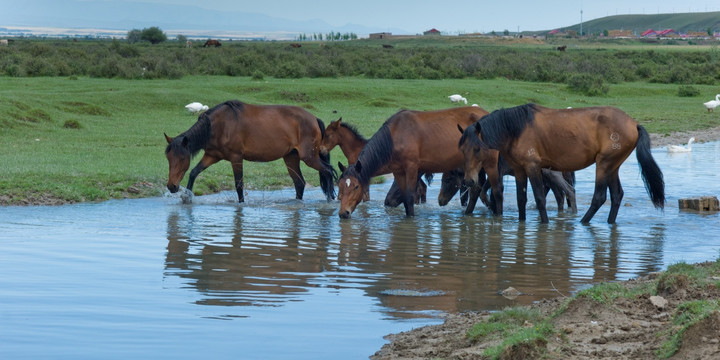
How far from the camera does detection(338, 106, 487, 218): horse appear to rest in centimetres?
1300

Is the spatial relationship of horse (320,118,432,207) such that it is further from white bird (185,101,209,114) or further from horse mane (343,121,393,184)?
white bird (185,101,209,114)

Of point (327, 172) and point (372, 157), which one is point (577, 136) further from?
point (327, 172)

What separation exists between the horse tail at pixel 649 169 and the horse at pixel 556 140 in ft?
0.08

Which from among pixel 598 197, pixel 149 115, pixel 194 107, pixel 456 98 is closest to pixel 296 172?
pixel 598 197

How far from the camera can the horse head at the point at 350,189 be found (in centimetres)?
1280

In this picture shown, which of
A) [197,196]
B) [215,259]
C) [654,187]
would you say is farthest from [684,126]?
[215,259]

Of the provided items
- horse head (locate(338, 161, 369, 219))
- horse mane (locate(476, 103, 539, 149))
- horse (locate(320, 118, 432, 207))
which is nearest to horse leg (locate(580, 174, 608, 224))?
horse mane (locate(476, 103, 539, 149))

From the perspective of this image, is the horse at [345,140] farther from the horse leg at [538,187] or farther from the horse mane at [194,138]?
the horse leg at [538,187]

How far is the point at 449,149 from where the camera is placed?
44.6 ft

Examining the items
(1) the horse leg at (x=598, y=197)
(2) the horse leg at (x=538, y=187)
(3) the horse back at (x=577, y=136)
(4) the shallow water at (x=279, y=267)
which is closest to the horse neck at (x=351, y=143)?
(4) the shallow water at (x=279, y=267)

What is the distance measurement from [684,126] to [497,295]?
74.4 ft

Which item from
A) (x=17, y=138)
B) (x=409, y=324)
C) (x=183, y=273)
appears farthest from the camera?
(x=17, y=138)

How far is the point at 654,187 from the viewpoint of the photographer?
1341 cm

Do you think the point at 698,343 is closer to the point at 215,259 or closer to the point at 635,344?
the point at 635,344
